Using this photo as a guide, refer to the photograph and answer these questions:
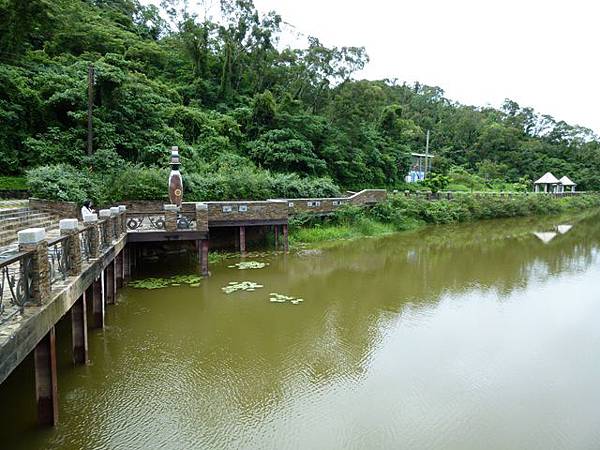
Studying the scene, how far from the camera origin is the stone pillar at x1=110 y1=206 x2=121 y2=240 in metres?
11.5

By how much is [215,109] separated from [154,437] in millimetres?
30838

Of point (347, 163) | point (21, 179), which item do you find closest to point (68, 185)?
point (21, 179)

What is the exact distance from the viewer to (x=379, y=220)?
26938 mm

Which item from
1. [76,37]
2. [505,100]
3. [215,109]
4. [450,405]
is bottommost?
[450,405]

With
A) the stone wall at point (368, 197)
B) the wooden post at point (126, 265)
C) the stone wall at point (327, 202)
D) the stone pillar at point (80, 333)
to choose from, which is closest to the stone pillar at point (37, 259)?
the stone pillar at point (80, 333)

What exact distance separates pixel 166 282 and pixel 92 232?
514 cm

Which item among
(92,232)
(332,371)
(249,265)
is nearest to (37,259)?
(92,232)

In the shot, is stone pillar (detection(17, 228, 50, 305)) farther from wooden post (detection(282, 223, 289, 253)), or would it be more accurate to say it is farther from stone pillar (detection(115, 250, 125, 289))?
wooden post (detection(282, 223, 289, 253))

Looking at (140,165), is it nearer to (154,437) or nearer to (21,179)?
(21,179)

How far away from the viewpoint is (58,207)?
1521 cm

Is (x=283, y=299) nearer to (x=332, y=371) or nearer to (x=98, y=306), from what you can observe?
(x=332, y=371)

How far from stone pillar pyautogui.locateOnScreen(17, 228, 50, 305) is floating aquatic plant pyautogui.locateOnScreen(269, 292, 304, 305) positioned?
7.05 m

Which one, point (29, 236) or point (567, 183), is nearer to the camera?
point (29, 236)

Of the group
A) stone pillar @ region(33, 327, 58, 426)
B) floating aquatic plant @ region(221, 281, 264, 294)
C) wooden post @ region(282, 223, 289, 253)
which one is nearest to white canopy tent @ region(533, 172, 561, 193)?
wooden post @ region(282, 223, 289, 253)
